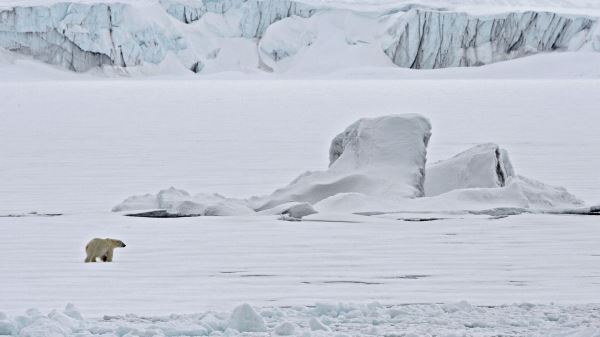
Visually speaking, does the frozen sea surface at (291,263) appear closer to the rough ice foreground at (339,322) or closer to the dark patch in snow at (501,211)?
the dark patch in snow at (501,211)

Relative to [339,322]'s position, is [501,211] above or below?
above

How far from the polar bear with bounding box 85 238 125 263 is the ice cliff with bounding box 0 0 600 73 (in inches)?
2482

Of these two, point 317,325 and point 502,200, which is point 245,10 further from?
→ point 317,325

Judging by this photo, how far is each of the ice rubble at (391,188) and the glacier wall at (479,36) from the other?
210ft

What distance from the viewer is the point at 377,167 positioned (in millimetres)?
10867

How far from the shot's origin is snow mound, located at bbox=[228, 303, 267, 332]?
15.5 feet

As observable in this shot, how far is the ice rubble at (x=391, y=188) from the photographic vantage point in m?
10.0

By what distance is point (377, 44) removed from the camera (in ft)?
286

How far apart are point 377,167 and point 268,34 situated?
73.2 meters

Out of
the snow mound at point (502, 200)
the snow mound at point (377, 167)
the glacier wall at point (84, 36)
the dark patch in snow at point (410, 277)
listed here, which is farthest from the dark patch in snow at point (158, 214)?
the glacier wall at point (84, 36)

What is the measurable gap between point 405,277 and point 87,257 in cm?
221

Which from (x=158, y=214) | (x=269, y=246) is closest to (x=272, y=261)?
(x=269, y=246)

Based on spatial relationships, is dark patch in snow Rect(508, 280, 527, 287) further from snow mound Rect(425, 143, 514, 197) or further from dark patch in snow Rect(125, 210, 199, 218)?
snow mound Rect(425, 143, 514, 197)

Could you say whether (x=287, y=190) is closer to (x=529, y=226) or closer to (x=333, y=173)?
(x=333, y=173)
